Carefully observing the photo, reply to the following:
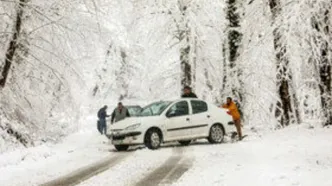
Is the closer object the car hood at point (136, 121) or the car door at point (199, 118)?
the car hood at point (136, 121)

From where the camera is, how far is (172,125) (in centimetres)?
1942

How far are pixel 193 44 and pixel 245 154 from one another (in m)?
15.8

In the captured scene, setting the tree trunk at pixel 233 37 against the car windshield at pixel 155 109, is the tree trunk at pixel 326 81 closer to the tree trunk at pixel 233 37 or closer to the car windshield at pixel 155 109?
the car windshield at pixel 155 109

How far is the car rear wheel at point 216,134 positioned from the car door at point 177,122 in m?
1.14

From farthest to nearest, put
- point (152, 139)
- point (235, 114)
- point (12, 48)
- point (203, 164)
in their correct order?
point (235, 114), point (152, 139), point (12, 48), point (203, 164)

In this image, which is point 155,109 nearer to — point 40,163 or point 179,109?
point 179,109

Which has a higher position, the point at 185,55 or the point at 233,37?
the point at 233,37

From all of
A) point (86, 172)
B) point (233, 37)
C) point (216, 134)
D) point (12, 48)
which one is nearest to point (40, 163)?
point (86, 172)

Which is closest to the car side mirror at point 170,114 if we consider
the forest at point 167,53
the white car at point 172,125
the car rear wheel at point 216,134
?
the white car at point 172,125

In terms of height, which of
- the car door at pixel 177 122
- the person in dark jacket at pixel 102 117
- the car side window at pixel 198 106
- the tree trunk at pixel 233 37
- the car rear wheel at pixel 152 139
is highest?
the tree trunk at pixel 233 37

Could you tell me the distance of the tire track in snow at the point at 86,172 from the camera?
11717 mm

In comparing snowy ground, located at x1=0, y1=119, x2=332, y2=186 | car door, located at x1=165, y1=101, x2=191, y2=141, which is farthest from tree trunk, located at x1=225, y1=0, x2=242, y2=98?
snowy ground, located at x1=0, y1=119, x2=332, y2=186

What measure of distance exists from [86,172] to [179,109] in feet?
23.9

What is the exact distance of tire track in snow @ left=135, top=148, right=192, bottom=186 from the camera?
1124cm
